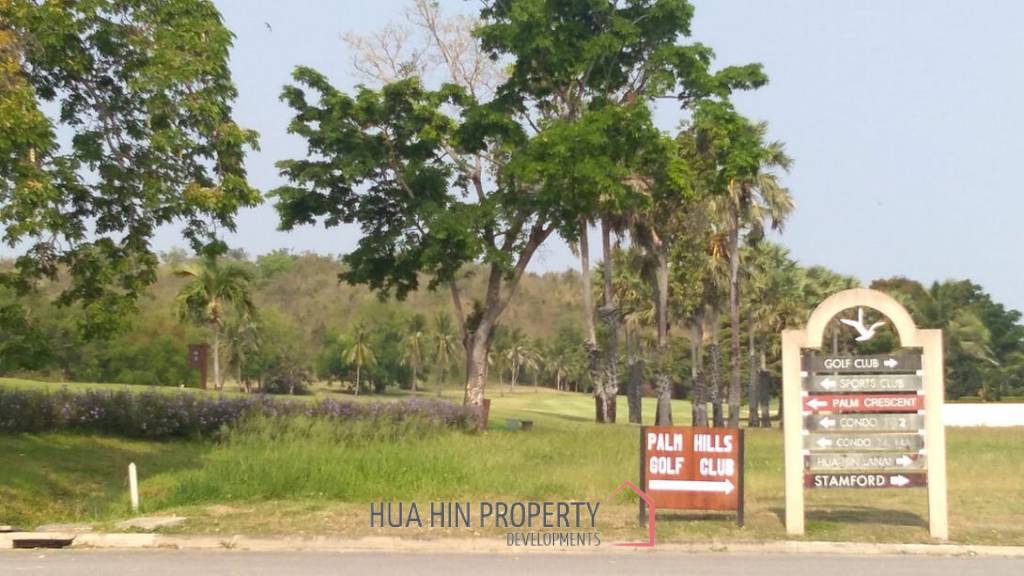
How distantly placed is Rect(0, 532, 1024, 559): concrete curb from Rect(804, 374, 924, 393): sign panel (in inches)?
70.9

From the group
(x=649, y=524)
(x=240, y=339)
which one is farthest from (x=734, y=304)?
(x=240, y=339)

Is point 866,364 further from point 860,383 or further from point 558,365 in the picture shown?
point 558,365

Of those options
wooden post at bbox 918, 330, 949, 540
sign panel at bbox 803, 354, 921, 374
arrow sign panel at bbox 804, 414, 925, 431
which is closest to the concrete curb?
wooden post at bbox 918, 330, 949, 540

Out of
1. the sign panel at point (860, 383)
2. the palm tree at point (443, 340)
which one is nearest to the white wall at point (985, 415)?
the sign panel at point (860, 383)

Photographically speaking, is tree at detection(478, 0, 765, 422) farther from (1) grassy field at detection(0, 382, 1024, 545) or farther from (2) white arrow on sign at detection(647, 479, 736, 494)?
(2) white arrow on sign at detection(647, 479, 736, 494)

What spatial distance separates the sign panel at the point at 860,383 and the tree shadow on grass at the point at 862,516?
75.1 inches

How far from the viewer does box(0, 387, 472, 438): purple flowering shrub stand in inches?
1084

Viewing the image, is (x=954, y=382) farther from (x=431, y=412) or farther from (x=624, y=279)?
(x=431, y=412)

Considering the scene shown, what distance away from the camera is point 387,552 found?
39.7 ft

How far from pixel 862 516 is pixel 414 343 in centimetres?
7950

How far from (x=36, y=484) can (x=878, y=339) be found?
5552 centimetres

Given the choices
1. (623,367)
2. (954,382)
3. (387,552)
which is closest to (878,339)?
(954,382)

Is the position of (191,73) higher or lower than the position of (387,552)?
higher

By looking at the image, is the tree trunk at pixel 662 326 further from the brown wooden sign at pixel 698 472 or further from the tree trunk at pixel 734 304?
the brown wooden sign at pixel 698 472
